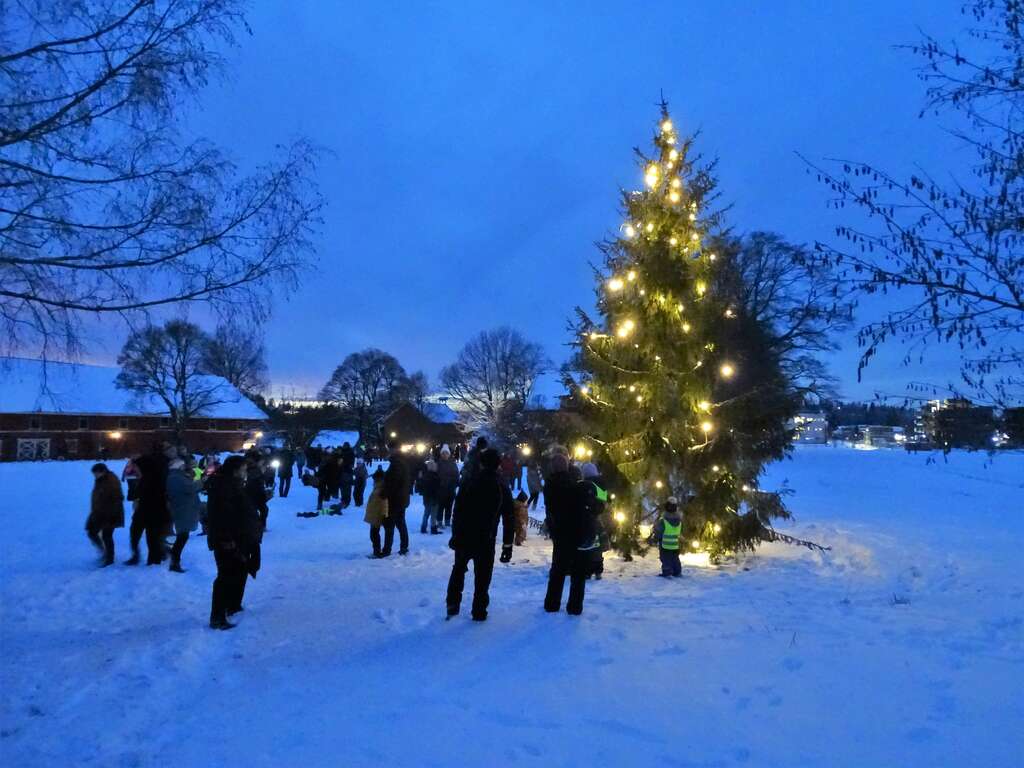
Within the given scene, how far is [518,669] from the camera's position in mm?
5938

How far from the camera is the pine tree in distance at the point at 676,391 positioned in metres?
11.9

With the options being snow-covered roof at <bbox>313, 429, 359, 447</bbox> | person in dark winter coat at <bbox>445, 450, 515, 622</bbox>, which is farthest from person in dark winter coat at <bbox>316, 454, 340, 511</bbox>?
snow-covered roof at <bbox>313, 429, 359, 447</bbox>

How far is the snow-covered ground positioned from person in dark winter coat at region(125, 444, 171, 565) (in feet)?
2.02

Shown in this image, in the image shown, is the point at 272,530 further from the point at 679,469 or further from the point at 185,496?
the point at 679,469

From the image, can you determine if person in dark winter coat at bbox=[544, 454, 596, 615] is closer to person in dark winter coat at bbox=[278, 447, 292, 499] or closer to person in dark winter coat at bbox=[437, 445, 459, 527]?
person in dark winter coat at bbox=[437, 445, 459, 527]

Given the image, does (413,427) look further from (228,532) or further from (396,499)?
(228,532)

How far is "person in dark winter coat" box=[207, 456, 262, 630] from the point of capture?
7.60 m

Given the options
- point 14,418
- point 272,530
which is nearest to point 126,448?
point 14,418

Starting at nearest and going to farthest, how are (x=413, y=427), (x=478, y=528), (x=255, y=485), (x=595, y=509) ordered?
(x=478, y=528), (x=595, y=509), (x=255, y=485), (x=413, y=427)

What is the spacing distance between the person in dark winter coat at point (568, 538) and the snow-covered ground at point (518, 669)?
0.32 metres

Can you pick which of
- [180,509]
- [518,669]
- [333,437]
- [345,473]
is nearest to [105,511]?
[180,509]

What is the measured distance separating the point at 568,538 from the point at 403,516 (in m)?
5.18

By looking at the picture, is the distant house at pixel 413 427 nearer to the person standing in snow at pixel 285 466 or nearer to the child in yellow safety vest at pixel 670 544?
the person standing in snow at pixel 285 466

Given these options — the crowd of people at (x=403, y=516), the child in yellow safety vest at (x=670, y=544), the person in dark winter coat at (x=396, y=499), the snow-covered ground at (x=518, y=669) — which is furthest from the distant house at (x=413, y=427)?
the snow-covered ground at (x=518, y=669)
